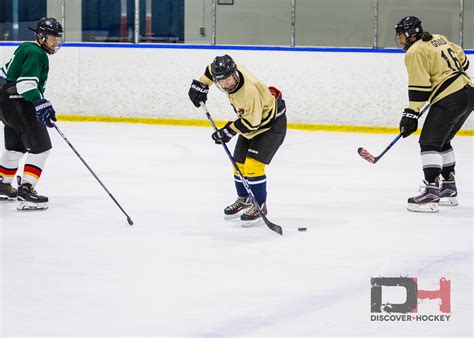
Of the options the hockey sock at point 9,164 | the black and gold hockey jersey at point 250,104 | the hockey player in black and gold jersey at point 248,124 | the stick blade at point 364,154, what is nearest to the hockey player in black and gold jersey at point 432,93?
the stick blade at point 364,154

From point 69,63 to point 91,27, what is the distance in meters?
0.66

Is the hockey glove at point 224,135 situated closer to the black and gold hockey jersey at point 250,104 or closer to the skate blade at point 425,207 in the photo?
the black and gold hockey jersey at point 250,104

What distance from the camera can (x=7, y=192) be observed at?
186 inches

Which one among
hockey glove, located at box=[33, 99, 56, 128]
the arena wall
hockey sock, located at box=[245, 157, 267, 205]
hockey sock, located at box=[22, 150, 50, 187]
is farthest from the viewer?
the arena wall

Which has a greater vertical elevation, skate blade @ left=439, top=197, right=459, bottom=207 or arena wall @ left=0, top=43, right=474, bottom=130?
arena wall @ left=0, top=43, right=474, bottom=130

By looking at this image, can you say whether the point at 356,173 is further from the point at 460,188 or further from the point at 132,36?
the point at 132,36

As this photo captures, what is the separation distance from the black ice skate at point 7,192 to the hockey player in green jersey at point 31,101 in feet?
0.68

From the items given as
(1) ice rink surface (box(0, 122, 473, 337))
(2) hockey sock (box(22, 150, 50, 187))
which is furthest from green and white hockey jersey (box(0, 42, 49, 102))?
(1) ice rink surface (box(0, 122, 473, 337))

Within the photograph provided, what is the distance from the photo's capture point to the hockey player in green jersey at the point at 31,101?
4301mm

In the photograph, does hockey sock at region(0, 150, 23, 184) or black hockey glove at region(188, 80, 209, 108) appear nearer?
black hockey glove at region(188, 80, 209, 108)

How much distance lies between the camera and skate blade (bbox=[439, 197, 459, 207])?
4781 millimetres

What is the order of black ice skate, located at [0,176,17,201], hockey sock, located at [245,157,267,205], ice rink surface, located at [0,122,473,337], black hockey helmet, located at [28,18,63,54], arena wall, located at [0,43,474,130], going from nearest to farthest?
ice rink surface, located at [0,122,473,337]
hockey sock, located at [245,157,267,205]
black hockey helmet, located at [28,18,63,54]
black ice skate, located at [0,176,17,201]
arena wall, located at [0,43,474,130]

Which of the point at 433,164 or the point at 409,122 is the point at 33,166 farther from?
the point at 433,164

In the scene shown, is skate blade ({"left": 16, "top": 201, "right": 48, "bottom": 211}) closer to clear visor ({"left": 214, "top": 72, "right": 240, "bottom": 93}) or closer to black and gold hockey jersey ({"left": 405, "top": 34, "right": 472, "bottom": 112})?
clear visor ({"left": 214, "top": 72, "right": 240, "bottom": 93})
